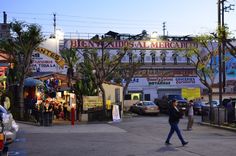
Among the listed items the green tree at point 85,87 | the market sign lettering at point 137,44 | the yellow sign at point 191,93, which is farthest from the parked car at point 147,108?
the market sign lettering at point 137,44

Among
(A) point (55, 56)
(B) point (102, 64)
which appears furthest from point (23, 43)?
(A) point (55, 56)

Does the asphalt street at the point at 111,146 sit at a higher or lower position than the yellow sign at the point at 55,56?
lower

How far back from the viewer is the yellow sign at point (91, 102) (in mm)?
34844

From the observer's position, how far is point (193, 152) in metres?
14.8

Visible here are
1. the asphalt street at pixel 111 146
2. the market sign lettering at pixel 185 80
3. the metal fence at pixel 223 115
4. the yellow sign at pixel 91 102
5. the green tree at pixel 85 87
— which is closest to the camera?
the asphalt street at pixel 111 146

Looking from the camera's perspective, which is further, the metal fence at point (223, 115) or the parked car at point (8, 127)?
the metal fence at point (223, 115)

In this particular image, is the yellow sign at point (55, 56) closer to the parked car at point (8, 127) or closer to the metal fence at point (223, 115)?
the metal fence at point (223, 115)

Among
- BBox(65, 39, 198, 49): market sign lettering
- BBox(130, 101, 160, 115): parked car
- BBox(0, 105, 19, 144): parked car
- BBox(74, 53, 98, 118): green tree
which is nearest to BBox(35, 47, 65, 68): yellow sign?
BBox(65, 39, 198, 49): market sign lettering

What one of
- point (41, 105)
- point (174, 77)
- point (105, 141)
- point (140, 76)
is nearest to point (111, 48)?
point (140, 76)

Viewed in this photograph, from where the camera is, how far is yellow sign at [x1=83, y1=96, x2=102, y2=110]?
34.8 meters

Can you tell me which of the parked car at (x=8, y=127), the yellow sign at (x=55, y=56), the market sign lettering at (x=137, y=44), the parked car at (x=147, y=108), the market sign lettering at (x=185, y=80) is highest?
the market sign lettering at (x=137, y=44)

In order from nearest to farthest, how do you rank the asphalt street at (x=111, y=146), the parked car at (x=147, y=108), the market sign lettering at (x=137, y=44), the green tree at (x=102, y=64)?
the asphalt street at (x=111, y=146), the green tree at (x=102, y=64), the parked car at (x=147, y=108), the market sign lettering at (x=137, y=44)

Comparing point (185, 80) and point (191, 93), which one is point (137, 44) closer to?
point (185, 80)

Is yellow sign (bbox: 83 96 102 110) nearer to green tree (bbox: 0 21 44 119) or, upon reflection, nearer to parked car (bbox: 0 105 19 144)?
green tree (bbox: 0 21 44 119)
